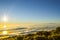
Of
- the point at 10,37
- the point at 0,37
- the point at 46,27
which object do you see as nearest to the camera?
the point at 0,37

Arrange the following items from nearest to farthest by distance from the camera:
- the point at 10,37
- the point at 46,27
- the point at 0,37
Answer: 1. the point at 0,37
2. the point at 10,37
3. the point at 46,27

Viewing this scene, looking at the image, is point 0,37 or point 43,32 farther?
point 43,32

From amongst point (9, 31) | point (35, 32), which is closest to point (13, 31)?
point (9, 31)

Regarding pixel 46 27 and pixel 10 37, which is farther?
pixel 46 27

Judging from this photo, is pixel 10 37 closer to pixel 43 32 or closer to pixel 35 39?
pixel 35 39

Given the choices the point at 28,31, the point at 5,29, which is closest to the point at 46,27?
the point at 28,31

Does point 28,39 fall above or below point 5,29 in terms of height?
below

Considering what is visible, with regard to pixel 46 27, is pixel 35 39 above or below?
below

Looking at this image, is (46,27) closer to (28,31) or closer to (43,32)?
(43,32)
